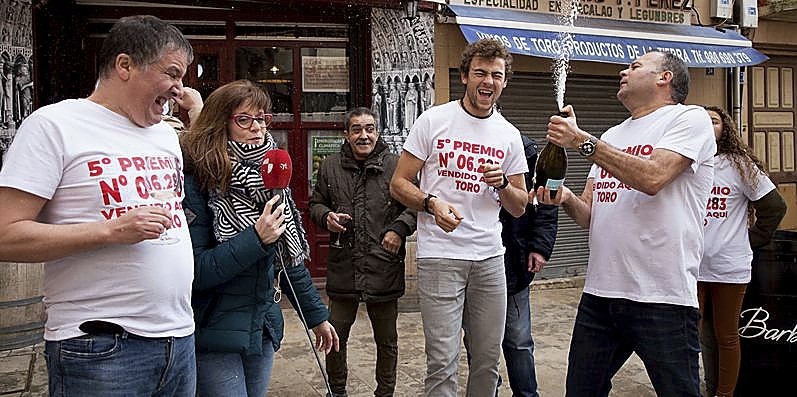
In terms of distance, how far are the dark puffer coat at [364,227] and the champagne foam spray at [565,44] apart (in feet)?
11.9

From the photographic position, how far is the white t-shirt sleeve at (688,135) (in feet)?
10.6

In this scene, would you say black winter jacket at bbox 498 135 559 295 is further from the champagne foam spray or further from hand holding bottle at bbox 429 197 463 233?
the champagne foam spray

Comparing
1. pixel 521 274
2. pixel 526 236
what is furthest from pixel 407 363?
pixel 526 236

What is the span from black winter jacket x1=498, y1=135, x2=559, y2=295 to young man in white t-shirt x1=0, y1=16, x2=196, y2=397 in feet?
8.38

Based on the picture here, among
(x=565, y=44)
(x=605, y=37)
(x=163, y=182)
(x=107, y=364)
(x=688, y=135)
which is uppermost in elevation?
(x=605, y=37)

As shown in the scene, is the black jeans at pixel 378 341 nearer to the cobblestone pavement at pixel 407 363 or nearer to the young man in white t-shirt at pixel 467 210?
the cobblestone pavement at pixel 407 363

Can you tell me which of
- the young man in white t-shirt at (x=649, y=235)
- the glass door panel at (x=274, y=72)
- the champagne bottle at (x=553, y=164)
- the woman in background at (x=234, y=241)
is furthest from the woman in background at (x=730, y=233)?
the glass door panel at (x=274, y=72)

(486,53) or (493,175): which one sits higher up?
(486,53)

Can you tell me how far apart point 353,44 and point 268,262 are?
18.6 ft

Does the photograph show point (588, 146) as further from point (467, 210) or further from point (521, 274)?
point (521, 274)

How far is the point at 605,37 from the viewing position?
8.81 metres

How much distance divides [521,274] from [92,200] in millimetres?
2928

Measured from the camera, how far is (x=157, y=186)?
2328 mm

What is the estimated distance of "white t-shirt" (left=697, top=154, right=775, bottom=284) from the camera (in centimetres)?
454
